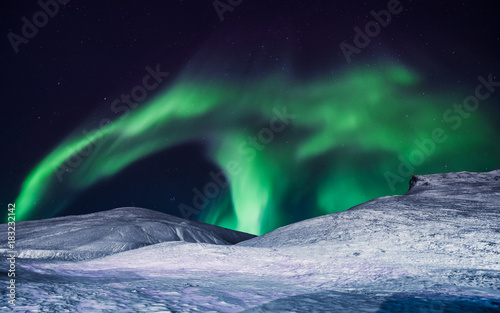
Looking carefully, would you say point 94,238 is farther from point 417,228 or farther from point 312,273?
point 417,228

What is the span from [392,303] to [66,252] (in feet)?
20.6

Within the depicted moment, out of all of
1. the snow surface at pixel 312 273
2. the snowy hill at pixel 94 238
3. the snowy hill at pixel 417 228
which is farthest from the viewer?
the snowy hill at pixel 94 238

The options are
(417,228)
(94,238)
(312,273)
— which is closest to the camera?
(312,273)

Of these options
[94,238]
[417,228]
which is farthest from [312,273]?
[94,238]

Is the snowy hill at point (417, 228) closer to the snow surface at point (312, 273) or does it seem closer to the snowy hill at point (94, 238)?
the snow surface at point (312, 273)

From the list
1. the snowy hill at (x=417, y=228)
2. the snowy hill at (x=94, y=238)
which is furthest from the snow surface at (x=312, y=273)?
the snowy hill at (x=94, y=238)

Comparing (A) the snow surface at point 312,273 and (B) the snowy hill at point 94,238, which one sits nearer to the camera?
(A) the snow surface at point 312,273

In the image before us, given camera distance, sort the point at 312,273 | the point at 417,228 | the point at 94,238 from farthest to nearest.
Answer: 1. the point at 94,238
2. the point at 417,228
3. the point at 312,273

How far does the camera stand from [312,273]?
12.9 feet

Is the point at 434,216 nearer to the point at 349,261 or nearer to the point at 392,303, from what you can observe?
the point at 349,261

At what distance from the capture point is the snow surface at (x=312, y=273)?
2.57m

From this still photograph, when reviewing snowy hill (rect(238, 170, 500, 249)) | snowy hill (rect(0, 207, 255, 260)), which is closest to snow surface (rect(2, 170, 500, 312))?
snowy hill (rect(238, 170, 500, 249))

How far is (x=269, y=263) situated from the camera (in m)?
4.53

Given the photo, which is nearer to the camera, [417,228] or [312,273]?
[312,273]
